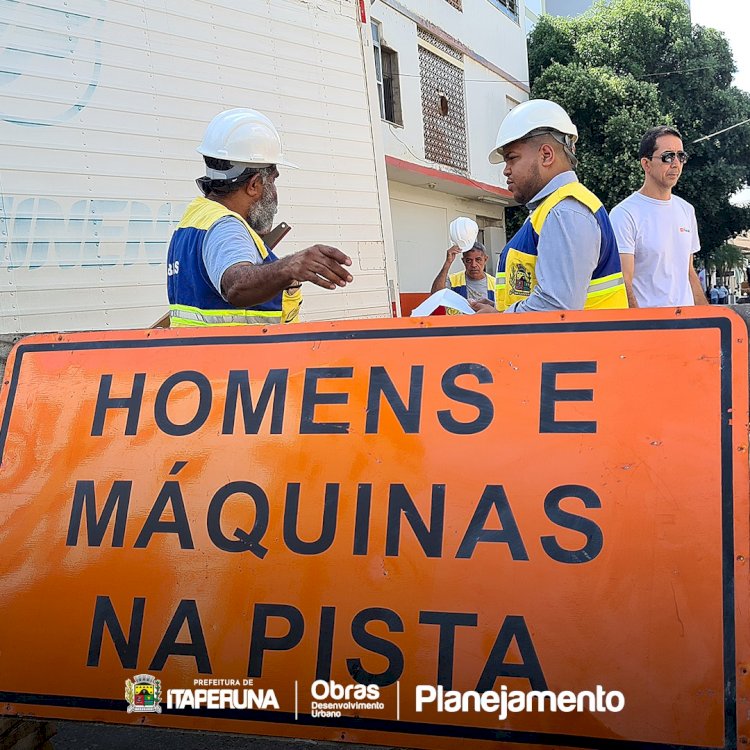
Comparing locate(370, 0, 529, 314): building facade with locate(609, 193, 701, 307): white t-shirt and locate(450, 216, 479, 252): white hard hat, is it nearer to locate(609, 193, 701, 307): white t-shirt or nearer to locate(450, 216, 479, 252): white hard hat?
locate(450, 216, 479, 252): white hard hat

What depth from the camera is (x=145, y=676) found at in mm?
2195

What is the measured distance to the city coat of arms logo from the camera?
2158 millimetres

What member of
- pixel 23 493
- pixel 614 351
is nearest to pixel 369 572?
pixel 614 351

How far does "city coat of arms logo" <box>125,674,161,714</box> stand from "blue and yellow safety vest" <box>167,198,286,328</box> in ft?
4.14

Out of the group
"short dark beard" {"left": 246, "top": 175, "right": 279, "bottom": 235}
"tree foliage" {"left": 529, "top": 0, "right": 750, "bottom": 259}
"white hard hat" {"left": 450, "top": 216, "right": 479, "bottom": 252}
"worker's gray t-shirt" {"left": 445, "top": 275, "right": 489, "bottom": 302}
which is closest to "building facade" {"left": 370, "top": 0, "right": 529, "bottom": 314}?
"tree foliage" {"left": 529, "top": 0, "right": 750, "bottom": 259}

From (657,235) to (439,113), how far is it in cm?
1238

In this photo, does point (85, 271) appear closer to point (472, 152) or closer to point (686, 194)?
point (472, 152)

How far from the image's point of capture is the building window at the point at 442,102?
1548 cm

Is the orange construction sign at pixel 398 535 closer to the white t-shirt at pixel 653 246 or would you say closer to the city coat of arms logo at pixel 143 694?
the city coat of arms logo at pixel 143 694

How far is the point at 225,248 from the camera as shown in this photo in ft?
9.41

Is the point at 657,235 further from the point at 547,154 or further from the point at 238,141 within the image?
the point at 238,141

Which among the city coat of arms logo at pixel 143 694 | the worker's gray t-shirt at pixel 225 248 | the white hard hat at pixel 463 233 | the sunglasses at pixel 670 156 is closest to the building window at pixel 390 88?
the white hard hat at pixel 463 233

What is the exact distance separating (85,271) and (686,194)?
21.7 meters

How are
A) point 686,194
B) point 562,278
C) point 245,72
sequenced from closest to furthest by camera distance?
1. point 562,278
2. point 245,72
3. point 686,194
